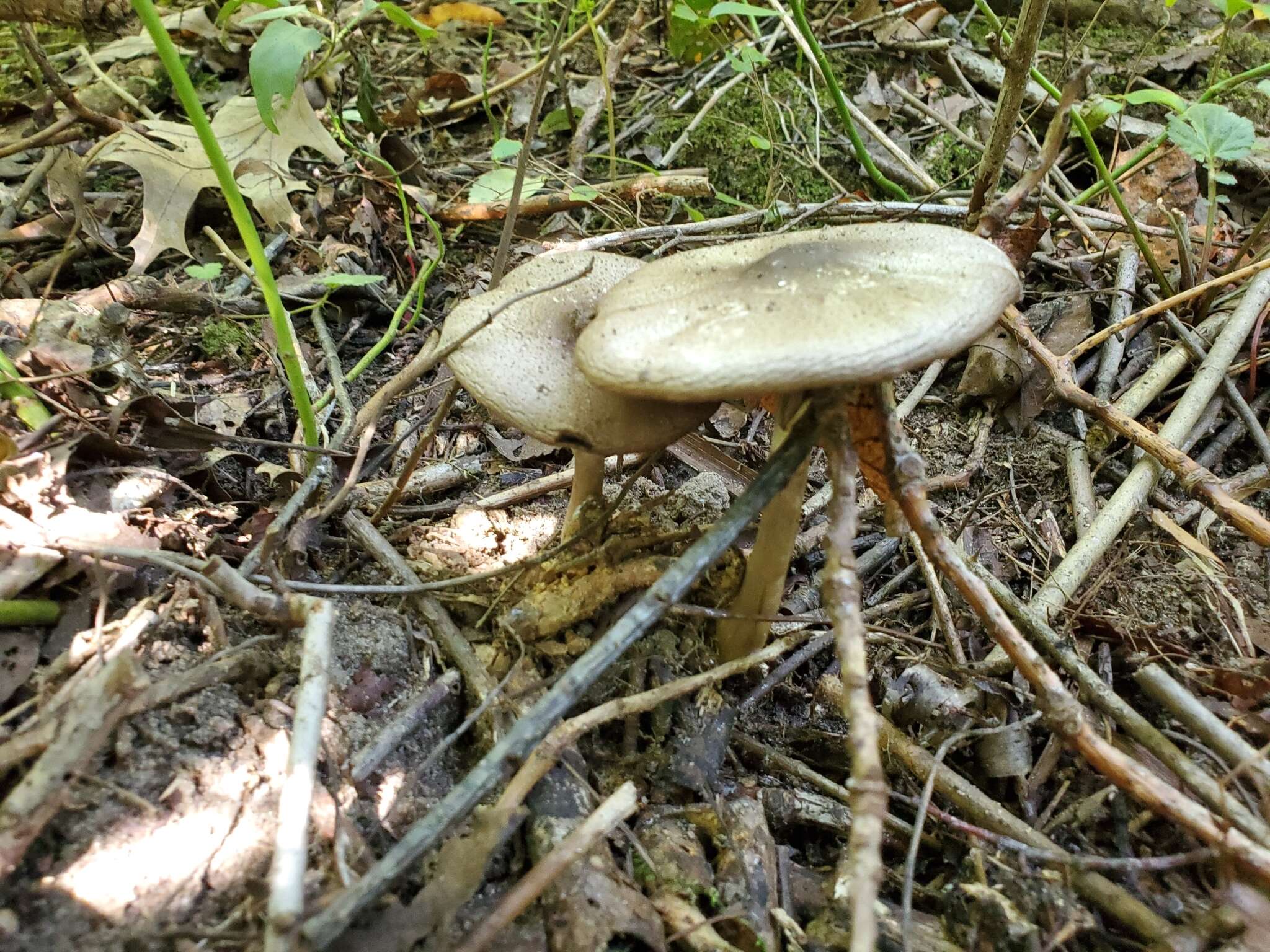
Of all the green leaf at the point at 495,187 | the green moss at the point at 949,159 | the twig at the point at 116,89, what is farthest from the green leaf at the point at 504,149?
Answer: the green moss at the point at 949,159

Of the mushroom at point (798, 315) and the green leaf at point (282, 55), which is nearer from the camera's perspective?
the mushroom at point (798, 315)

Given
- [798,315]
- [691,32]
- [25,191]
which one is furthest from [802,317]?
[25,191]

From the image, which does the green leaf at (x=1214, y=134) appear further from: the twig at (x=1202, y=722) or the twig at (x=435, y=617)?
the twig at (x=435, y=617)

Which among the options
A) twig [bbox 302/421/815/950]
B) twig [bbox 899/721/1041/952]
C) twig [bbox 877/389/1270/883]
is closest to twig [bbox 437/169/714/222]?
twig [bbox 877/389/1270/883]

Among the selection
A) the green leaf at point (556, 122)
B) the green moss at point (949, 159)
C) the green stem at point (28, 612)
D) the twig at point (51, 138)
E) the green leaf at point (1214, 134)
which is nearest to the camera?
the green stem at point (28, 612)

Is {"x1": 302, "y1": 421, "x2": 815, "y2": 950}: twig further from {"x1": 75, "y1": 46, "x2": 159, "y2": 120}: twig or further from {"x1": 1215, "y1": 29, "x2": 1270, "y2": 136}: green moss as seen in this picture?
{"x1": 1215, "y1": 29, "x2": 1270, "y2": 136}: green moss

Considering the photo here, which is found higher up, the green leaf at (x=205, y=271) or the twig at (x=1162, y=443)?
the green leaf at (x=205, y=271)

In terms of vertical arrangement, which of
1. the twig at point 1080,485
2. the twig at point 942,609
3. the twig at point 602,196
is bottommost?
the twig at point 942,609

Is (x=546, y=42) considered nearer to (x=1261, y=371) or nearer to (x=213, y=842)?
(x=1261, y=371)
